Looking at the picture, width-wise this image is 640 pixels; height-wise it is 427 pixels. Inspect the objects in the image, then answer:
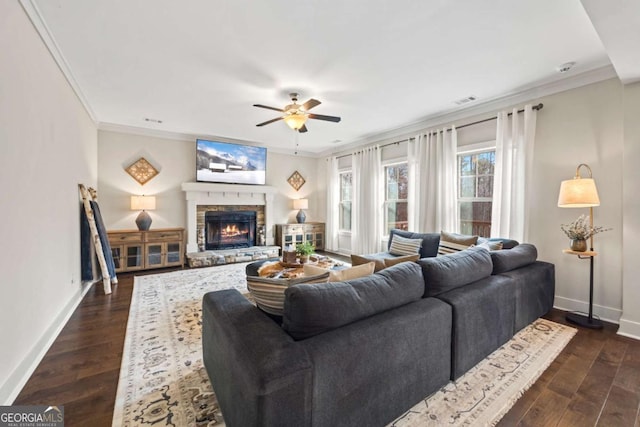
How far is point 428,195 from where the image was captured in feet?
15.2

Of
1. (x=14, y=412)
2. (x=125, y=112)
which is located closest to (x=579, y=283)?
(x=14, y=412)

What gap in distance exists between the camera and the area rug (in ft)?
5.30

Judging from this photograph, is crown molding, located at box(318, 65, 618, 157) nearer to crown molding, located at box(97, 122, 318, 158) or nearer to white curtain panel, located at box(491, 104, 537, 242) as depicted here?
white curtain panel, located at box(491, 104, 537, 242)

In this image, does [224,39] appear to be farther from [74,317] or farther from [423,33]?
[74,317]

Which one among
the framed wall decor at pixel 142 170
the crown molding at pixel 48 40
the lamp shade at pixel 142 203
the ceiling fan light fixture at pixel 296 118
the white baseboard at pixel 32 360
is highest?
the crown molding at pixel 48 40

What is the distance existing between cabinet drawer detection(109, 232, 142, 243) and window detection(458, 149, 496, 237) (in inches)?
221

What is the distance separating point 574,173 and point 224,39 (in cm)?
402

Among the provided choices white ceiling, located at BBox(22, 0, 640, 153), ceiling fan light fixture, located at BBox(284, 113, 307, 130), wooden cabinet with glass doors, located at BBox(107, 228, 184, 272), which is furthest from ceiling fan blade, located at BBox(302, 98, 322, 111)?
wooden cabinet with glass doors, located at BBox(107, 228, 184, 272)

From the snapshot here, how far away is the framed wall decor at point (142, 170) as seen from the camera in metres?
5.30

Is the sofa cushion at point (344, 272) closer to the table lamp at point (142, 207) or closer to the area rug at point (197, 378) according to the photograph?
the area rug at point (197, 378)

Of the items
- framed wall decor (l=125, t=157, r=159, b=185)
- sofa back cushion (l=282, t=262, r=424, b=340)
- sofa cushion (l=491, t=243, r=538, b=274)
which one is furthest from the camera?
framed wall decor (l=125, t=157, r=159, b=185)

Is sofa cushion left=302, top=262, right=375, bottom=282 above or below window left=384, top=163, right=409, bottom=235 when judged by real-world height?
below

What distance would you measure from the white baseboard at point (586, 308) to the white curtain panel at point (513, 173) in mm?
821

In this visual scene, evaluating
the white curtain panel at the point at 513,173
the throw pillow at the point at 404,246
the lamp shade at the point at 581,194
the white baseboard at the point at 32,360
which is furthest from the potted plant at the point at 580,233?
the white baseboard at the point at 32,360
